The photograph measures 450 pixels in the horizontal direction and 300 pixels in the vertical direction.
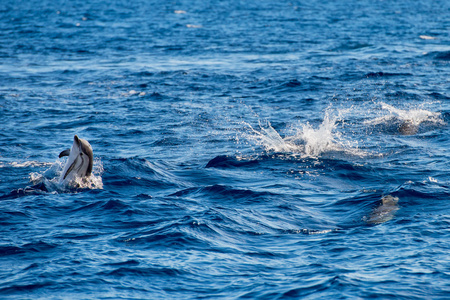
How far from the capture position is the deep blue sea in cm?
1030

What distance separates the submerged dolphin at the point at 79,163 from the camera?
50.6ft

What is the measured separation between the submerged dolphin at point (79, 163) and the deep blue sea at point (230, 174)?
0.30 meters

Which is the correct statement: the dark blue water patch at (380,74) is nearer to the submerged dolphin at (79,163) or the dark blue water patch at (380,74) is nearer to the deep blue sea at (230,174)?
the deep blue sea at (230,174)

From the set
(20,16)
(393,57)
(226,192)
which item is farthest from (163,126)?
(20,16)

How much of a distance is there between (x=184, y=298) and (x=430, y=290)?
12.4 feet

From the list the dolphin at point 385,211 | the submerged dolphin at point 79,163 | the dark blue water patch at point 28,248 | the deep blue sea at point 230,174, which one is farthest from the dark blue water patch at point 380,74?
the dark blue water patch at point 28,248

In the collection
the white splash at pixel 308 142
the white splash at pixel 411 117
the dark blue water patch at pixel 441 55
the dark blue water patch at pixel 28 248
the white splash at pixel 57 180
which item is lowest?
the dark blue water patch at pixel 441 55

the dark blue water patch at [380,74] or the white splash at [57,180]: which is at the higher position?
the white splash at [57,180]

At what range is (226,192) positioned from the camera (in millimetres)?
15062

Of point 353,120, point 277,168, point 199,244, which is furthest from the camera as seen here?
point 353,120

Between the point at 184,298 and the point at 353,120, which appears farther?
the point at 353,120

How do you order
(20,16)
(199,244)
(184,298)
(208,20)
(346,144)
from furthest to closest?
(20,16)
(208,20)
(346,144)
(199,244)
(184,298)

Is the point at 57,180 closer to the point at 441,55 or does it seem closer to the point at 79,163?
the point at 79,163

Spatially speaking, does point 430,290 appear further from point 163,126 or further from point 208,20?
point 208,20
